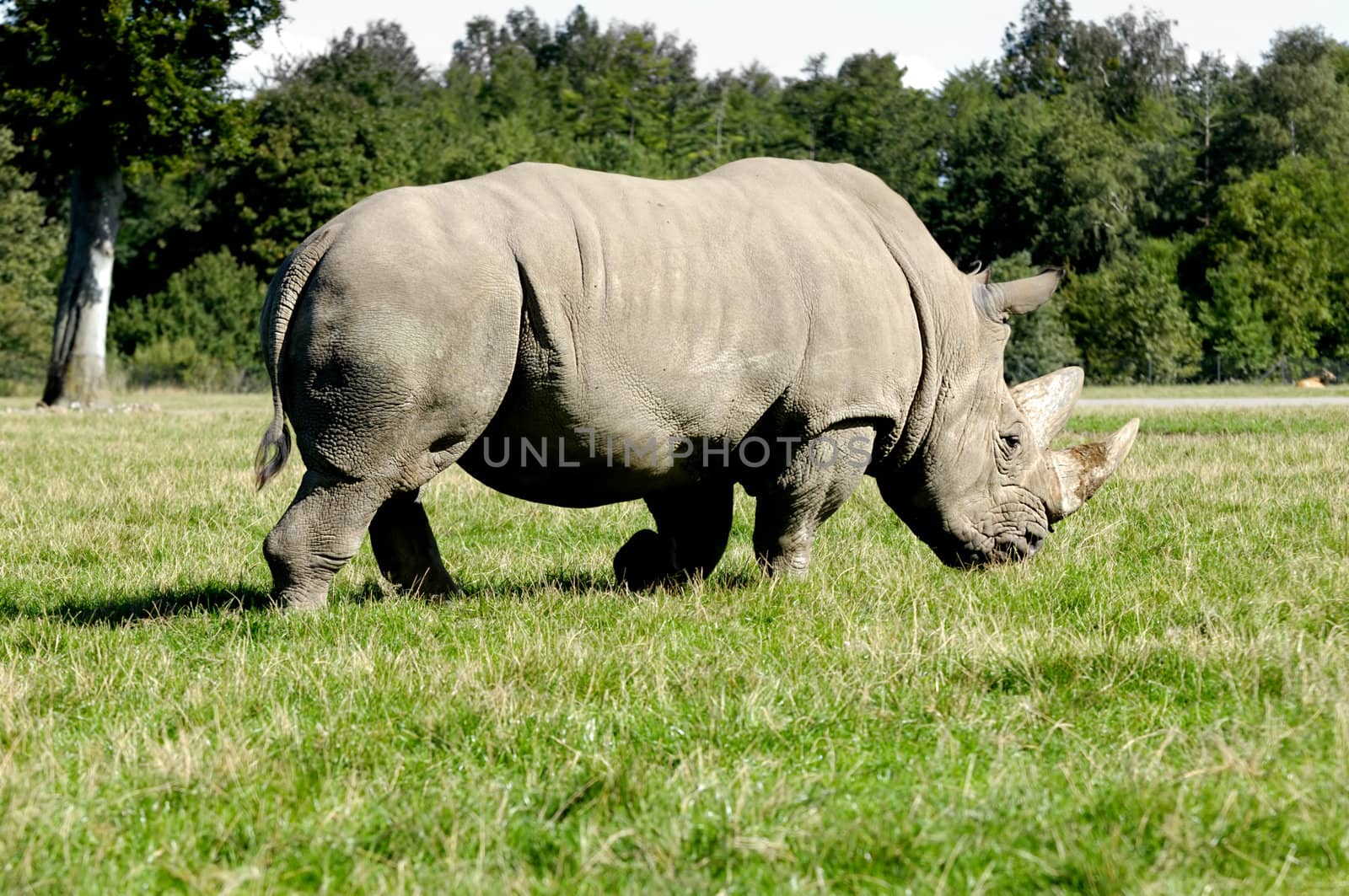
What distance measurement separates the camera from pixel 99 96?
22219 mm

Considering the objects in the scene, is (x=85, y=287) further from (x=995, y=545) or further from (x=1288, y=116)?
(x=1288, y=116)

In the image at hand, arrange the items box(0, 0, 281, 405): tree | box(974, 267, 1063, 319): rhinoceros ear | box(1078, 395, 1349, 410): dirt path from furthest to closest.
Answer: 1. box(1078, 395, 1349, 410): dirt path
2. box(0, 0, 281, 405): tree
3. box(974, 267, 1063, 319): rhinoceros ear

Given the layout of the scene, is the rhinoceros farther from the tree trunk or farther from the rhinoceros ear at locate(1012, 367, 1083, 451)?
the tree trunk

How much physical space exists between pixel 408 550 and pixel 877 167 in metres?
57.7

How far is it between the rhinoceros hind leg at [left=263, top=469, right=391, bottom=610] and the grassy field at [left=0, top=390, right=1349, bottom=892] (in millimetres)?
202

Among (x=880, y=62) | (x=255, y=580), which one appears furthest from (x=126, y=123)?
(x=880, y=62)

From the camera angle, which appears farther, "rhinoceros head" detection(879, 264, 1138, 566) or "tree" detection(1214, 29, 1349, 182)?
"tree" detection(1214, 29, 1349, 182)

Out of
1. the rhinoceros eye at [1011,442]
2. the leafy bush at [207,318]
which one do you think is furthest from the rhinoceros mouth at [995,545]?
the leafy bush at [207,318]

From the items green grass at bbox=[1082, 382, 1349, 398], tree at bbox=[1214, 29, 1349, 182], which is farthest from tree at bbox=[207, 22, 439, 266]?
tree at bbox=[1214, 29, 1349, 182]

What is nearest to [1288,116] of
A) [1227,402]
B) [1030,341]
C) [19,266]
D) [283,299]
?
[1030,341]

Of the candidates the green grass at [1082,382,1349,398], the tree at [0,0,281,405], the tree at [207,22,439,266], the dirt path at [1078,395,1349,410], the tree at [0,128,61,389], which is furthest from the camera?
the tree at [207,22,439,266]

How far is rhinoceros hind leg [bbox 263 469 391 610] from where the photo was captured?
518cm

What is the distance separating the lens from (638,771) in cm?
334

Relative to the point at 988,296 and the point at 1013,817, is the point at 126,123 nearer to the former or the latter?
the point at 988,296
